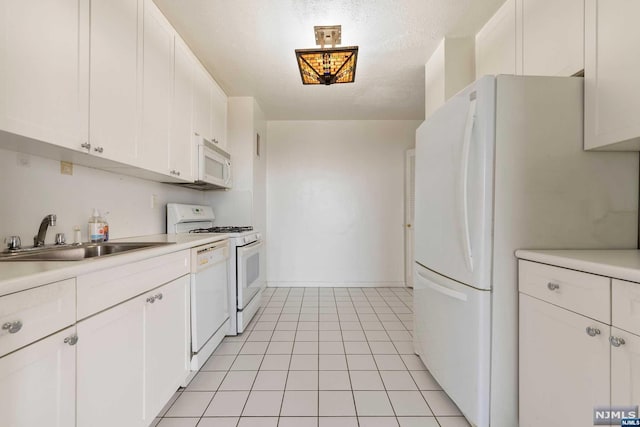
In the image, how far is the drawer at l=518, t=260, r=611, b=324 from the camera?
917mm

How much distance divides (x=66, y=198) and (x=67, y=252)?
1.32 ft

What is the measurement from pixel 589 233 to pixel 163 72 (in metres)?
2.71

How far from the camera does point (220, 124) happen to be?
10.1 ft

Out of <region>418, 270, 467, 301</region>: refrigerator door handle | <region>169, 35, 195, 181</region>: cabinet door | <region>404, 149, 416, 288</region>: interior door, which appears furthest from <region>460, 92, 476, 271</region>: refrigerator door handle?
<region>404, 149, 416, 288</region>: interior door

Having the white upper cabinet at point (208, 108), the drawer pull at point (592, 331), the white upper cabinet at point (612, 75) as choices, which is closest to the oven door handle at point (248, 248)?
the white upper cabinet at point (208, 108)

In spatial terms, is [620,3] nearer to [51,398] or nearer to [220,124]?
[51,398]

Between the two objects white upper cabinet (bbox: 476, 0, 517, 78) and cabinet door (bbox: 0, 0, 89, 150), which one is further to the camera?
white upper cabinet (bbox: 476, 0, 517, 78)

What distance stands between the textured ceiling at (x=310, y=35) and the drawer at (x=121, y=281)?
1.70 m

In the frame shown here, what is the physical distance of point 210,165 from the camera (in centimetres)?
267

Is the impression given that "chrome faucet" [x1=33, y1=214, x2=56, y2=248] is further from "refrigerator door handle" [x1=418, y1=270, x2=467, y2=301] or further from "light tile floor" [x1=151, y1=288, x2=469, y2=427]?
"refrigerator door handle" [x1=418, y1=270, x2=467, y2=301]

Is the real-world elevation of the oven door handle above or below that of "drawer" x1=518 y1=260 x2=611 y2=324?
below

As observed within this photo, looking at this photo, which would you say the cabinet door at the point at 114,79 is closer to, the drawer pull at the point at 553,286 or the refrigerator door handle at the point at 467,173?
the refrigerator door handle at the point at 467,173

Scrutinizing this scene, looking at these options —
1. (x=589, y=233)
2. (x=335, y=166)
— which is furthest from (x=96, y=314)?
→ (x=335, y=166)

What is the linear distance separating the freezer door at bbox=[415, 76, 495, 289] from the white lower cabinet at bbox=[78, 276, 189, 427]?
5.11 feet
